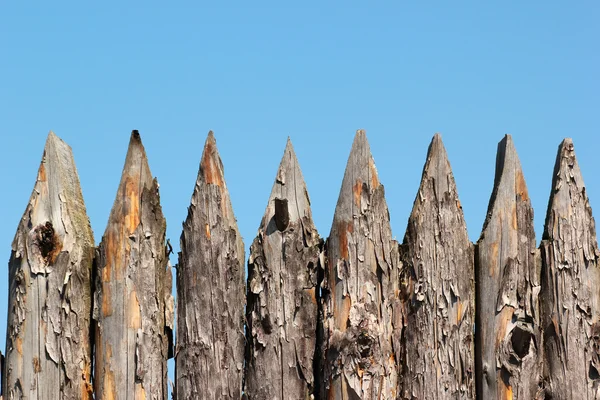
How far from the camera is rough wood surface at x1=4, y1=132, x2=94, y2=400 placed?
5082 mm

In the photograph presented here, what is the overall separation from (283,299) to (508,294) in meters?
1.35

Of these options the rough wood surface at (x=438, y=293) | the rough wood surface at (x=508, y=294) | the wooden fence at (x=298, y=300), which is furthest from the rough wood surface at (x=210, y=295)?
the rough wood surface at (x=508, y=294)

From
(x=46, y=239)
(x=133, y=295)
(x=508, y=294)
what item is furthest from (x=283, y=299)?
(x=46, y=239)

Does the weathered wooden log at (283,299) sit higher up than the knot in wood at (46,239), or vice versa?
the knot in wood at (46,239)

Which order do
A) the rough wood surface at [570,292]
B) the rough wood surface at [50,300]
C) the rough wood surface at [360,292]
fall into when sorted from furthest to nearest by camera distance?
the rough wood surface at [570,292]
the rough wood surface at [50,300]
the rough wood surface at [360,292]

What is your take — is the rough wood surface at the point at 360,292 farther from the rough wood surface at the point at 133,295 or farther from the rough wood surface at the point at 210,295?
the rough wood surface at the point at 133,295

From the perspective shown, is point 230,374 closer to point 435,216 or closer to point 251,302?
point 251,302

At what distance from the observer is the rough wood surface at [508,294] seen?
16.8 feet

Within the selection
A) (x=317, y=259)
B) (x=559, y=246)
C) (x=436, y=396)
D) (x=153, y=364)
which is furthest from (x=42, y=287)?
(x=559, y=246)

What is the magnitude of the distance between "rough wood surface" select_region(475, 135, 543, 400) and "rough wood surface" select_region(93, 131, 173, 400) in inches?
74.0

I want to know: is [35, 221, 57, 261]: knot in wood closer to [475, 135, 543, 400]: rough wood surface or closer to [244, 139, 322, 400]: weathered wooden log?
[244, 139, 322, 400]: weathered wooden log

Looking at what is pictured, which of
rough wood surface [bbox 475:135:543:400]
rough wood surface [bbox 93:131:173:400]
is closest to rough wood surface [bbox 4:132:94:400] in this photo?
rough wood surface [bbox 93:131:173:400]

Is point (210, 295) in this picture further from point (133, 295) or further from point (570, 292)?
point (570, 292)

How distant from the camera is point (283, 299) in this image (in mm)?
5020
